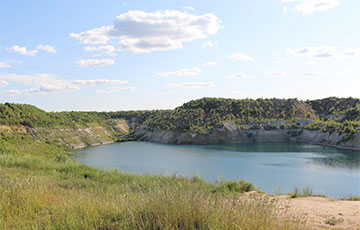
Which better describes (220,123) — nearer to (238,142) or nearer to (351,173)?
(238,142)

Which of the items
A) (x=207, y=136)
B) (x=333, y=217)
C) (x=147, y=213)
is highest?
(x=147, y=213)

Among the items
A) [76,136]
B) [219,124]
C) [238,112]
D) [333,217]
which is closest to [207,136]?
[219,124]

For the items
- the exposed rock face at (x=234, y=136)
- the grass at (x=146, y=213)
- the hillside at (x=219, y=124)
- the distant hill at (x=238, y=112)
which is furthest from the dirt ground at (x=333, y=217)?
the distant hill at (x=238, y=112)

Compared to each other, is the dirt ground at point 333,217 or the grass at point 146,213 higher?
the grass at point 146,213

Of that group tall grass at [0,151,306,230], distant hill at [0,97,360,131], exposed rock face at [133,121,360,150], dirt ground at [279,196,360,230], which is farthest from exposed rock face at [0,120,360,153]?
tall grass at [0,151,306,230]

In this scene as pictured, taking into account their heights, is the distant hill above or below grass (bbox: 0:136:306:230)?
above

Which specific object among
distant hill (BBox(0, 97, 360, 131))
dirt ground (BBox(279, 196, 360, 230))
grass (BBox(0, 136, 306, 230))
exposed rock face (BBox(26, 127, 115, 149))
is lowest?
exposed rock face (BBox(26, 127, 115, 149))

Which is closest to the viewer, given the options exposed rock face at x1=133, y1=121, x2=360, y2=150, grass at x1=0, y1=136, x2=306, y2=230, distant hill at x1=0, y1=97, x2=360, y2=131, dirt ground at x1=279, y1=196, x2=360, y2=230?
grass at x1=0, y1=136, x2=306, y2=230

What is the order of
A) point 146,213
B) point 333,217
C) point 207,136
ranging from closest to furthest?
point 146,213 → point 333,217 → point 207,136

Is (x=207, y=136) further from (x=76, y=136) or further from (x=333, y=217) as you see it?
(x=333, y=217)

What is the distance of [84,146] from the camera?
180 ft

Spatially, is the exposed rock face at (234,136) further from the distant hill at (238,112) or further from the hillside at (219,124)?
the distant hill at (238,112)

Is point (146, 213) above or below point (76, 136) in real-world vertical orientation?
above

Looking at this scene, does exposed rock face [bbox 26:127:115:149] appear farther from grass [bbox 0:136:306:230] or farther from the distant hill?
grass [bbox 0:136:306:230]
